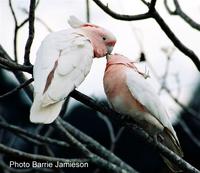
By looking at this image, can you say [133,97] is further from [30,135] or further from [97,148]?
[30,135]

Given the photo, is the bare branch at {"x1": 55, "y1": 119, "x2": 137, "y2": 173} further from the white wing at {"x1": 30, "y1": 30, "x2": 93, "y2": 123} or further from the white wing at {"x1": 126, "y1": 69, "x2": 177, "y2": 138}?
the white wing at {"x1": 30, "y1": 30, "x2": 93, "y2": 123}

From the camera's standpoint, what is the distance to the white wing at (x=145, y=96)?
3082 mm

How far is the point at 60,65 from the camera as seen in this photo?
2.79 m

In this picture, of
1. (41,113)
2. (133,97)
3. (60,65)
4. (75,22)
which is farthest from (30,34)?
(133,97)

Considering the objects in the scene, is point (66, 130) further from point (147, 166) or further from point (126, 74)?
point (147, 166)

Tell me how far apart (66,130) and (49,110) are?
847 mm

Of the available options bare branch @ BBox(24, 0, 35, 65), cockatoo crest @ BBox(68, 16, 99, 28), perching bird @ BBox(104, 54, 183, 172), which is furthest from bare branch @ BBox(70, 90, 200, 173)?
cockatoo crest @ BBox(68, 16, 99, 28)

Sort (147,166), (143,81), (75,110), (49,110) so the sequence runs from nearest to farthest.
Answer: (49,110) → (143,81) → (147,166) → (75,110)

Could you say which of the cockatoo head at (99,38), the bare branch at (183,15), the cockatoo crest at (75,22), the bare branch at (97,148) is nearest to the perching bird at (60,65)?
→ the cockatoo head at (99,38)

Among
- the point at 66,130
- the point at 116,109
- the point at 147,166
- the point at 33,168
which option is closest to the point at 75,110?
the point at 147,166

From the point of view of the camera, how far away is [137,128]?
3039 millimetres

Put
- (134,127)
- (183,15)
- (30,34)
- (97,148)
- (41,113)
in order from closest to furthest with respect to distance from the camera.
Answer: (41,113), (30,34), (134,127), (183,15), (97,148)

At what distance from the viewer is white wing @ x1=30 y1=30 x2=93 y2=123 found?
2.66 m

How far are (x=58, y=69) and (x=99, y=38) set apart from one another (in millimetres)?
390
